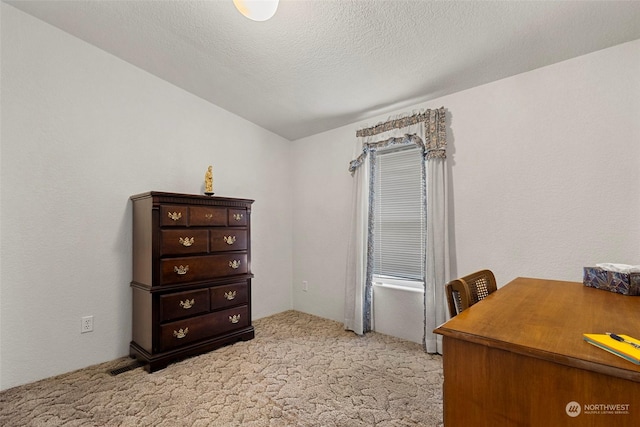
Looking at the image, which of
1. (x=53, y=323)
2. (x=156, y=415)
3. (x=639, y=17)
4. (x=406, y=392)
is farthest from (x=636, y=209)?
(x=53, y=323)

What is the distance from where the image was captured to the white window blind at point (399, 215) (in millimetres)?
2939

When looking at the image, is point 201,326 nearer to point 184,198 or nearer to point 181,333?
point 181,333

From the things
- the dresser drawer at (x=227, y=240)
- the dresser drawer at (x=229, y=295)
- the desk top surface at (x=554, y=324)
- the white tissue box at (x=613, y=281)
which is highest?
the dresser drawer at (x=227, y=240)

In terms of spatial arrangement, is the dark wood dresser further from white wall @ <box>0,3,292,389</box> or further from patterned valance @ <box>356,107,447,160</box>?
patterned valance @ <box>356,107,447,160</box>

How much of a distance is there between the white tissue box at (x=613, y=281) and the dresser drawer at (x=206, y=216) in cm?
268

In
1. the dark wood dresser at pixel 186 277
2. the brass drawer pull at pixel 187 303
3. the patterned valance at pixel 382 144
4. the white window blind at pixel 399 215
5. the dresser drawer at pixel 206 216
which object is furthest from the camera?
the white window blind at pixel 399 215

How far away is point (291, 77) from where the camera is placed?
2.64 meters

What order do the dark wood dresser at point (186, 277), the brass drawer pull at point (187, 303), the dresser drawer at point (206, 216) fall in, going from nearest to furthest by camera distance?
the dark wood dresser at point (186, 277) < the brass drawer pull at point (187, 303) < the dresser drawer at point (206, 216)

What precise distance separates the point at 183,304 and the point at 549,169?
312 cm

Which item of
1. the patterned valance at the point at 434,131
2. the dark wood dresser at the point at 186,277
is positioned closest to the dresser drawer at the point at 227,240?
the dark wood dresser at the point at 186,277

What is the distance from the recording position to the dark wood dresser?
235 centimetres

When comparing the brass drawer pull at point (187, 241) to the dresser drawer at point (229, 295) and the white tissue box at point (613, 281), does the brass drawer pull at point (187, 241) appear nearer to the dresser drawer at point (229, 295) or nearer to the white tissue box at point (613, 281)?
the dresser drawer at point (229, 295)

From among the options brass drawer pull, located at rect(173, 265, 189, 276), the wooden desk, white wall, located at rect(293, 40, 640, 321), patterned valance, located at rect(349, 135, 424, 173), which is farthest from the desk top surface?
brass drawer pull, located at rect(173, 265, 189, 276)

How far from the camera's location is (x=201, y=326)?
257 centimetres
